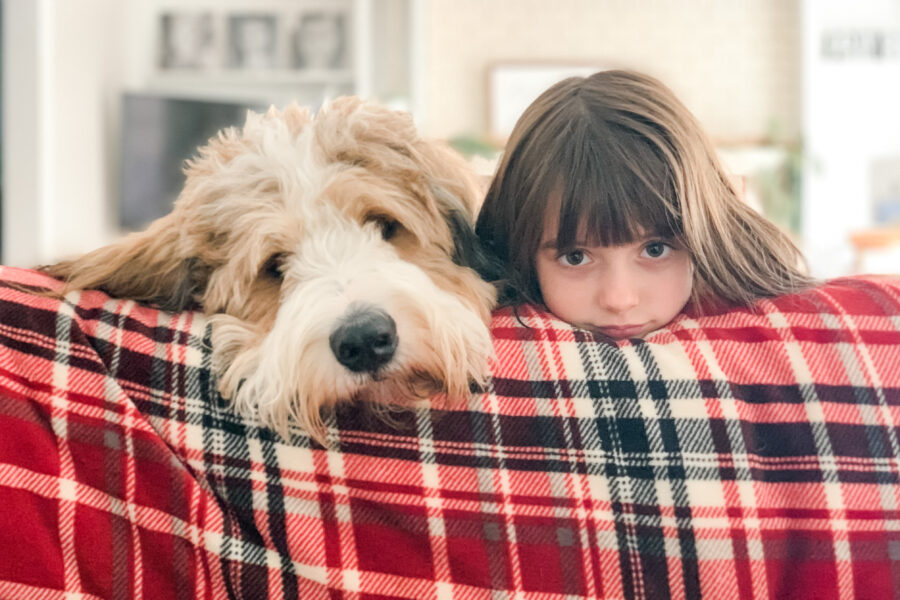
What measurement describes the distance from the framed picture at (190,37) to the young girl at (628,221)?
522cm

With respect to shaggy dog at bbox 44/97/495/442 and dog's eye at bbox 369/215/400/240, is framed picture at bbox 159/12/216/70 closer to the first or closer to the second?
shaggy dog at bbox 44/97/495/442

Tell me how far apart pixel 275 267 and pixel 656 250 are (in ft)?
1.94

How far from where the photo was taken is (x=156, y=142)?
5.31 metres

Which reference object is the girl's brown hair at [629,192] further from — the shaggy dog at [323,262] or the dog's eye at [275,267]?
the dog's eye at [275,267]

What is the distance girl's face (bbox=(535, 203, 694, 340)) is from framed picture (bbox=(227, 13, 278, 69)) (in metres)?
5.14

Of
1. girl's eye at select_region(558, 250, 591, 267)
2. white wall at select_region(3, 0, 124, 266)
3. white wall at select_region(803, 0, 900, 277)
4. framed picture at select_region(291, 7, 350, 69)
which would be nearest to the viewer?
girl's eye at select_region(558, 250, 591, 267)

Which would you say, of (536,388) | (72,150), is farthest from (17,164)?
(536,388)

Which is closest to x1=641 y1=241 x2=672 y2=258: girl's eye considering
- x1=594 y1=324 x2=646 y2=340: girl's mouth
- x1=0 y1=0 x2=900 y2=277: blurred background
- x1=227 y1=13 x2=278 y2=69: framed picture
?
x1=594 y1=324 x2=646 y2=340: girl's mouth

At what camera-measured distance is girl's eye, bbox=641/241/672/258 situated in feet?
3.73

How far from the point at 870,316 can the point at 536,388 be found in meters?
0.42

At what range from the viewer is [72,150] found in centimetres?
464

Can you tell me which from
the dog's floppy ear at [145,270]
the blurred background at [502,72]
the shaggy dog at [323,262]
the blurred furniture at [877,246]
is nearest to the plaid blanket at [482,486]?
the shaggy dog at [323,262]

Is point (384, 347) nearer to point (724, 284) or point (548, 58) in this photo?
point (724, 284)

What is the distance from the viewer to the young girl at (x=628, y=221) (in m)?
1.09
